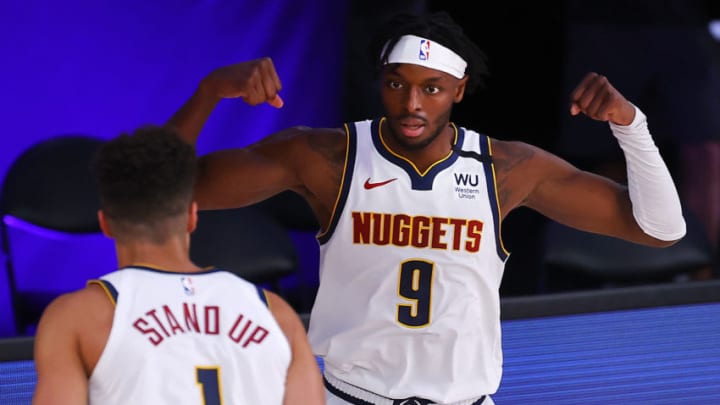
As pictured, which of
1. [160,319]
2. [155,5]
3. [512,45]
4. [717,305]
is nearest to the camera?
[160,319]

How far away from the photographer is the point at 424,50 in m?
3.25

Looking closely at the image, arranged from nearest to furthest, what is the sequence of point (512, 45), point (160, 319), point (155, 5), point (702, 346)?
1. point (160, 319)
2. point (702, 346)
3. point (155, 5)
4. point (512, 45)

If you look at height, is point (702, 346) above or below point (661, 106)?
below

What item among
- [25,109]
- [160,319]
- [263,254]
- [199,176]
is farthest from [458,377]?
[25,109]

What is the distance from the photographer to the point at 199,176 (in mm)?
3281

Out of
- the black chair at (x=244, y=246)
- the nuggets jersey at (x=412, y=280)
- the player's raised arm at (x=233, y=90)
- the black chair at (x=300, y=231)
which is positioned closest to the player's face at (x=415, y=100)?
the nuggets jersey at (x=412, y=280)

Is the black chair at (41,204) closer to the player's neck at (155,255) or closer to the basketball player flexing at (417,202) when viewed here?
the basketball player flexing at (417,202)

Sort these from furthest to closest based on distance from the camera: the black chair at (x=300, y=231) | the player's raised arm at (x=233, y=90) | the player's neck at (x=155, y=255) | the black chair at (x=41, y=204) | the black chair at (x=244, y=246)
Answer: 1. the black chair at (x=300, y=231)
2. the black chair at (x=244, y=246)
3. the black chair at (x=41, y=204)
4. the player's raised arm at (x=233, y=90)
5. the player's neck at (x=155, y=255)

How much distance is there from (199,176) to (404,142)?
1.85ft


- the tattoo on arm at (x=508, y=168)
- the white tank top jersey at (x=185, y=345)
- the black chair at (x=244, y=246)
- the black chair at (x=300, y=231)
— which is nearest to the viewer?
the white tank top jersey at (x=185, y=345)

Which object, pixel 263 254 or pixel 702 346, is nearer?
pixel 702 346

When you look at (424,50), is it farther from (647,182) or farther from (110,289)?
(110,289)

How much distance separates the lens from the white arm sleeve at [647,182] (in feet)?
10.8

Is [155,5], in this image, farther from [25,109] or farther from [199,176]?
[199,176]
